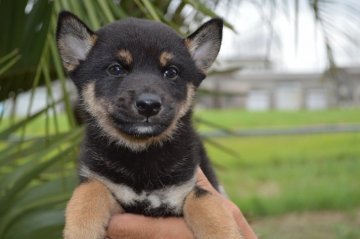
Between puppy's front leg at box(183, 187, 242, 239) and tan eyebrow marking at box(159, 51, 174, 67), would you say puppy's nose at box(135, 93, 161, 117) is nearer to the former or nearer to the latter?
tan eyebrow marking at box(159, 51, 174, 67)

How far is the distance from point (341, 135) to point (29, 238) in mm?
7829

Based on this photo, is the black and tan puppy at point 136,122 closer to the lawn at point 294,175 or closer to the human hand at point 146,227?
the human hand at point 146,227

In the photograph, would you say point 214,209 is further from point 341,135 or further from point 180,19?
point 341,135

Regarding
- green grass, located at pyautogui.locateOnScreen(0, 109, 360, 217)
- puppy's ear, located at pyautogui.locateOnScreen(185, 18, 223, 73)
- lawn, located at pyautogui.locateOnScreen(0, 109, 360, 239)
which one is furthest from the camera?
green grass, located at pyautogui.locateOnScreen(0, 109, 360, 217)

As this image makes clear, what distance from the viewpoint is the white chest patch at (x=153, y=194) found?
1893mm

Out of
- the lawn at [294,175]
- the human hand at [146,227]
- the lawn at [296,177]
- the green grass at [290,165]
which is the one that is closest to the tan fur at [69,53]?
the human hand at [146,227]

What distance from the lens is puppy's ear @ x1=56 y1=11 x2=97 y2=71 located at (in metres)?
1.94

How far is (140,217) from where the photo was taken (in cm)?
195

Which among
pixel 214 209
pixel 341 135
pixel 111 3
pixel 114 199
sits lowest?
pixel 341 135

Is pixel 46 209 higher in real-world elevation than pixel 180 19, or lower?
lower

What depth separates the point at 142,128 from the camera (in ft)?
5.96

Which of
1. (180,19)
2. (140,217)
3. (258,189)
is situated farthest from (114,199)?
(258,189)

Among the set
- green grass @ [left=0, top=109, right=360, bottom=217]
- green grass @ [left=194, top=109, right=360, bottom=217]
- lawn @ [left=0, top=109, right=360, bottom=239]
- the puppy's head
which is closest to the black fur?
the puppy's head

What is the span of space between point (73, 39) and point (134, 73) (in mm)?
258
